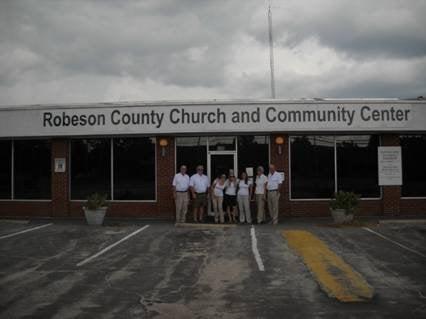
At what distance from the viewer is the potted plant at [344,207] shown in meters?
15.5

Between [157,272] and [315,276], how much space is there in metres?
2.93

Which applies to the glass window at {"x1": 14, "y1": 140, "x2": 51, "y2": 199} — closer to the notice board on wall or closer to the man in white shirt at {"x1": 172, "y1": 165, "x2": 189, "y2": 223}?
the man in white shirt at {"x1": 172, "y1": 165, "x2": 189, "y2": 223}

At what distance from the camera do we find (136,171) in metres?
18.4

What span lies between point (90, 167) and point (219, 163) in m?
4.90

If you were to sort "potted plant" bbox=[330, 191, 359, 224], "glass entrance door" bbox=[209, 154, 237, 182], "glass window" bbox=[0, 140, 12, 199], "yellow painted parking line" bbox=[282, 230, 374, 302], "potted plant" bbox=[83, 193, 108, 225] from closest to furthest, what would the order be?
"yellow painted parking line" bbox=[282, 230, 374, 302]
"potted plant" bbox=[330, 191, 359, 224]
"potted plant" bbox=[83, 193, 108, 225]
"glass entrance door" bbox=[209, 154, 237, 182]
"glass window" bbox=[0, 140, 12, 199]

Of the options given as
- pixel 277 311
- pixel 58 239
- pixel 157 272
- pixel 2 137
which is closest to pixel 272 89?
pixel 2 137

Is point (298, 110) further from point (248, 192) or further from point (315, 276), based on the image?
point (315, 276)

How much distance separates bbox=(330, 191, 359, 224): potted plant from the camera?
15.5 meters

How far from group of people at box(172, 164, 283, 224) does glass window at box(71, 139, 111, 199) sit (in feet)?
11.0

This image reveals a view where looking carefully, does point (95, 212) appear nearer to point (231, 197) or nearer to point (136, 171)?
point (136, 171)

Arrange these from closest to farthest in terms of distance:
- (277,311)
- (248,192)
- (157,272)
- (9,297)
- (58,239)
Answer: (277,311)
(9,297)
(157,272)
(58,239)
(248,192)

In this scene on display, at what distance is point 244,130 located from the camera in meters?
17.4

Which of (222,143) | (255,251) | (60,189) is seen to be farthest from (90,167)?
(255,251)

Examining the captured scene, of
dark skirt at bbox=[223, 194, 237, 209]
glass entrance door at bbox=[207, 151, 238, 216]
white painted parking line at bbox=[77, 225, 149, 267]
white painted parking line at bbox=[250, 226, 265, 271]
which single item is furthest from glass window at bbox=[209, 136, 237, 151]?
white painted parking line at bbox=[250, 226, 265, 271]
